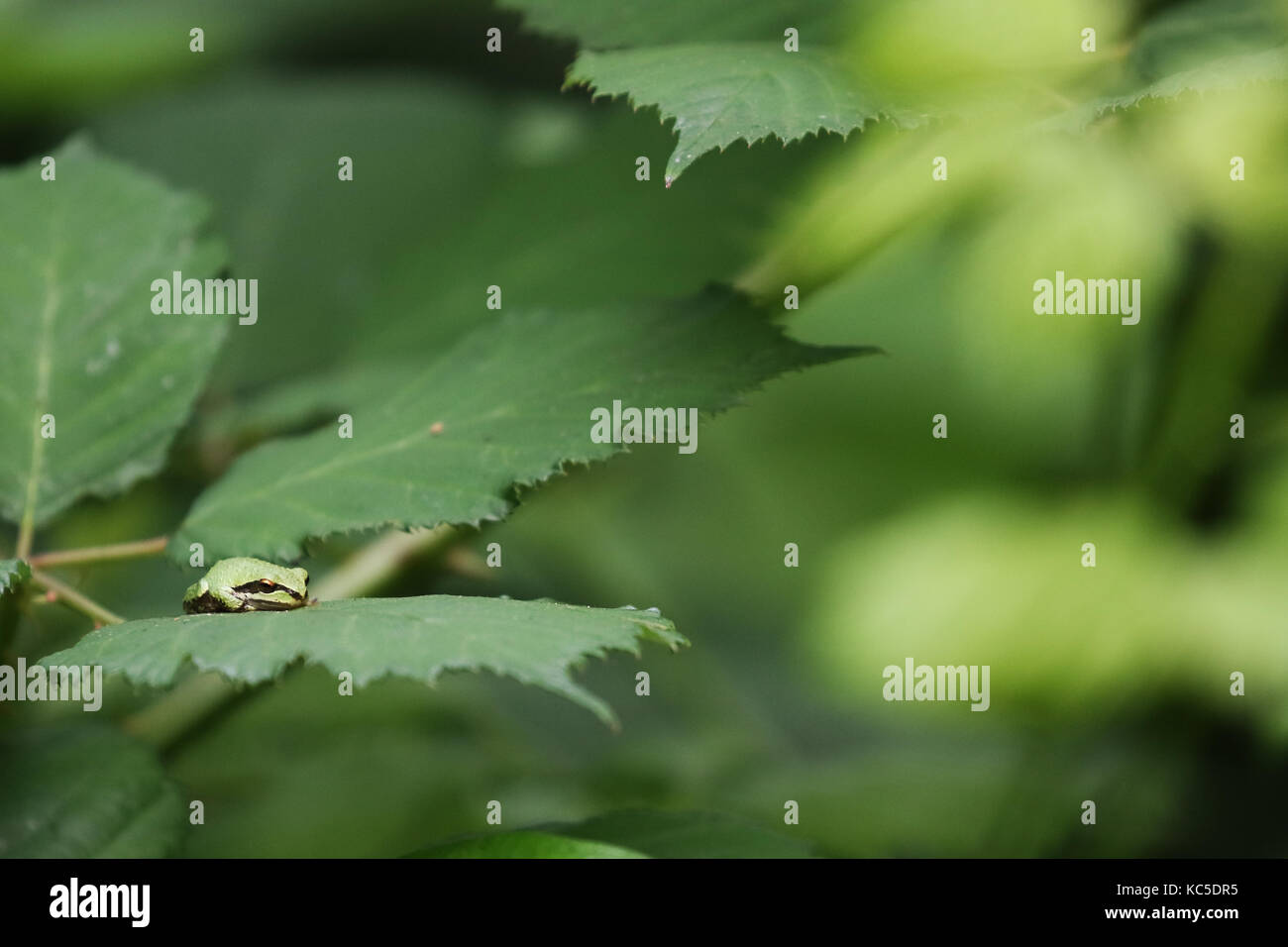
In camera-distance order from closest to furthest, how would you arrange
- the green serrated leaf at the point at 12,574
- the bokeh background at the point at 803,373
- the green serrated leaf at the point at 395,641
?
the green serrated leaf at the point at 395,641 → the green serrated leaf at the point at 12,574 → the bokeh background at the point at 803,373

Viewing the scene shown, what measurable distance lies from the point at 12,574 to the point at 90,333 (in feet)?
1.30

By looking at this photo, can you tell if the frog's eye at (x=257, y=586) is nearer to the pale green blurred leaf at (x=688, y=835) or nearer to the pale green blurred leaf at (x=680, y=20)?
the pale green blurred leaf at (x=688, y=835)

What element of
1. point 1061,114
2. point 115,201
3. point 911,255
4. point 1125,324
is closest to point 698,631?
point 911,255

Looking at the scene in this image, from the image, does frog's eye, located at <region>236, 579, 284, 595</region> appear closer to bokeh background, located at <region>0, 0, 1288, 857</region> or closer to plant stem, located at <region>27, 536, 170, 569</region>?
plant stem, located at <region>27, 536, 170, 569</region>

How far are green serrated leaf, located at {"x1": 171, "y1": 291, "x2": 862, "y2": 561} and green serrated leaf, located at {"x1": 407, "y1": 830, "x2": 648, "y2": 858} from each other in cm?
21

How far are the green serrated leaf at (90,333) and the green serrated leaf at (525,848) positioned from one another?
43cm

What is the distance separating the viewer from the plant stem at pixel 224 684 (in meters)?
1.20

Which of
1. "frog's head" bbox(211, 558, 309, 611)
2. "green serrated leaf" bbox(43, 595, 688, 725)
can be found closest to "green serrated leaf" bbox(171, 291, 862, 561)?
"frog's head" bbox(211, 558, 309, 611)

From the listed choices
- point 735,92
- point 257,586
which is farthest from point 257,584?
point 735,92

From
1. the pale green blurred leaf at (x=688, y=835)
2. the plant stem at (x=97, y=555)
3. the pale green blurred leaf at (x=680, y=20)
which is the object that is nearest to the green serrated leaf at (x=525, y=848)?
the pale green blurred leaf at (x=688, y=835)

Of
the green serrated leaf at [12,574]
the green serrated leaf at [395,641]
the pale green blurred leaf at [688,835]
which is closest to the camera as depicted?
the green serrated leaf at [395,641]

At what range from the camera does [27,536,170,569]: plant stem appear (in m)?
0.97

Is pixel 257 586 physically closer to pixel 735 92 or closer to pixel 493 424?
pixel 493 424
